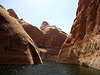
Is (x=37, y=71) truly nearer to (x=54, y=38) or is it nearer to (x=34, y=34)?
(x=34, y=34)

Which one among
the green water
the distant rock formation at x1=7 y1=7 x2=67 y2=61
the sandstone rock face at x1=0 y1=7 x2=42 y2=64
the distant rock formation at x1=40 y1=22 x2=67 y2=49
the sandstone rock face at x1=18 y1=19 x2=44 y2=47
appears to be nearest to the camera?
the green water

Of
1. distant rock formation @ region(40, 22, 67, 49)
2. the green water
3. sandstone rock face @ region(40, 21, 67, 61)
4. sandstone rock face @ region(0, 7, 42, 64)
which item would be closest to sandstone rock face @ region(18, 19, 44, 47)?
sandstone rock face @ region(40, 21, 67, 61)

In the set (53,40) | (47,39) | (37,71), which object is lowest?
(37,71)

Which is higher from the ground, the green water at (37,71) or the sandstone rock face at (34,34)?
the sandstone rock face at (34,34)

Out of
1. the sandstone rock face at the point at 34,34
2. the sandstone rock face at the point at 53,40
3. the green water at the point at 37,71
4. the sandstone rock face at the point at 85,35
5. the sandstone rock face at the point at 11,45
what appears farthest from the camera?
the sandstone rock face at the point at 53,40

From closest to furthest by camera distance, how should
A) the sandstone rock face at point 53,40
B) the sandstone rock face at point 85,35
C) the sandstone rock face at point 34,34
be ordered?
the sandstone rock face at point 85,35 → the sandstone rock face at point 34,34 → the sandstone rock face at point 53,40

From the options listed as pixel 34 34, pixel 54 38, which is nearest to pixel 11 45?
pixel 34 34

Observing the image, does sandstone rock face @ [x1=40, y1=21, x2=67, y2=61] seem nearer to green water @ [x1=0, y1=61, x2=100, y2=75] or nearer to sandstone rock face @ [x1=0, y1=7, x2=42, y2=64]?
sandstone rock face @ [x1=0, y1=7, x2=42, y2=64]

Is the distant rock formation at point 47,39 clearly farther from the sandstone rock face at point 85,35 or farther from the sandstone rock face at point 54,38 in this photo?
the sandstone rock face at point 85,35

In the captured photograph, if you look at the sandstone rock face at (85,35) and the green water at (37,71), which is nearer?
the green water at (37,71)

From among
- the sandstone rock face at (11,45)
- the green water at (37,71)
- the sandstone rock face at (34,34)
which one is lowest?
the green water at (37,71)

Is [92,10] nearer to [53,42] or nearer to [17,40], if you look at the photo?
[17,40]

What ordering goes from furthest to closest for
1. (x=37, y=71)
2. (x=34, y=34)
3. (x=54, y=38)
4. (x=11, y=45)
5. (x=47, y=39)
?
(x=54, y=38) → (x=47, y=39) → (x=34, y=34) → (x=11, y=45) → (x=37, y=71)

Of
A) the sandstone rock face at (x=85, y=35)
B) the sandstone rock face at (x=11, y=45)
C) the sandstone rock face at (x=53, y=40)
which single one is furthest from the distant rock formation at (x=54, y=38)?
the sandstone rock face at (x=11, y=45)
